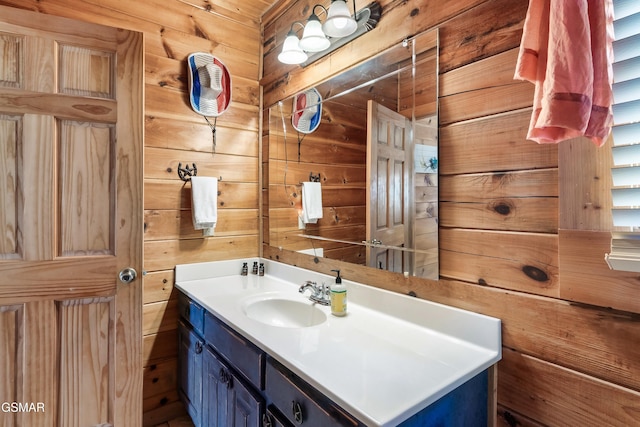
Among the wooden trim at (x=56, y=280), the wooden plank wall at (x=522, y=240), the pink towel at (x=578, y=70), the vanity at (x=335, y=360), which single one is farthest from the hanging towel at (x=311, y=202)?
the pink towel at (x=578, y=70)

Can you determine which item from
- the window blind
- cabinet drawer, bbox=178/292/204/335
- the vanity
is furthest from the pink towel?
cabinet drawer, bbox=178/292/204/335

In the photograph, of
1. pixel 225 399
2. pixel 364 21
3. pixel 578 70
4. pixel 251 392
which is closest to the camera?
pixel 578 70

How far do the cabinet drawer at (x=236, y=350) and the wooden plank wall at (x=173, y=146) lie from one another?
0.52m

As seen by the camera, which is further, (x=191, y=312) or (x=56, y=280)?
(x=191, y=312)

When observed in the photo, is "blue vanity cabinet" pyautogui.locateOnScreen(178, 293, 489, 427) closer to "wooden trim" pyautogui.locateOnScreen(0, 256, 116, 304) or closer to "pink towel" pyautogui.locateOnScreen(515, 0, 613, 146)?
"wooden trim" pyautogui.locateOnScreen(0, 256, 116, 304)

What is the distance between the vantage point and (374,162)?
1.35m

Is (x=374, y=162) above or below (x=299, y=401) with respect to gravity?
above

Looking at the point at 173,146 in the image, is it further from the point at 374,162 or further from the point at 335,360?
the point at 335,360

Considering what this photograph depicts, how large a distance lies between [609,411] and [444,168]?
77 cm

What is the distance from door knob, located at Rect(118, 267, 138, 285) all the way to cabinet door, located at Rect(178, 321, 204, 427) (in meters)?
0.40

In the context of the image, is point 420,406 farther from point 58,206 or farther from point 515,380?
point 58,206

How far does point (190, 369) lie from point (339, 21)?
1.78 metres

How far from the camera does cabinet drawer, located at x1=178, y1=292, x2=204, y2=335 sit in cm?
152

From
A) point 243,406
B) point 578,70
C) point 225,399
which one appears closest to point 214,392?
point 225,399
